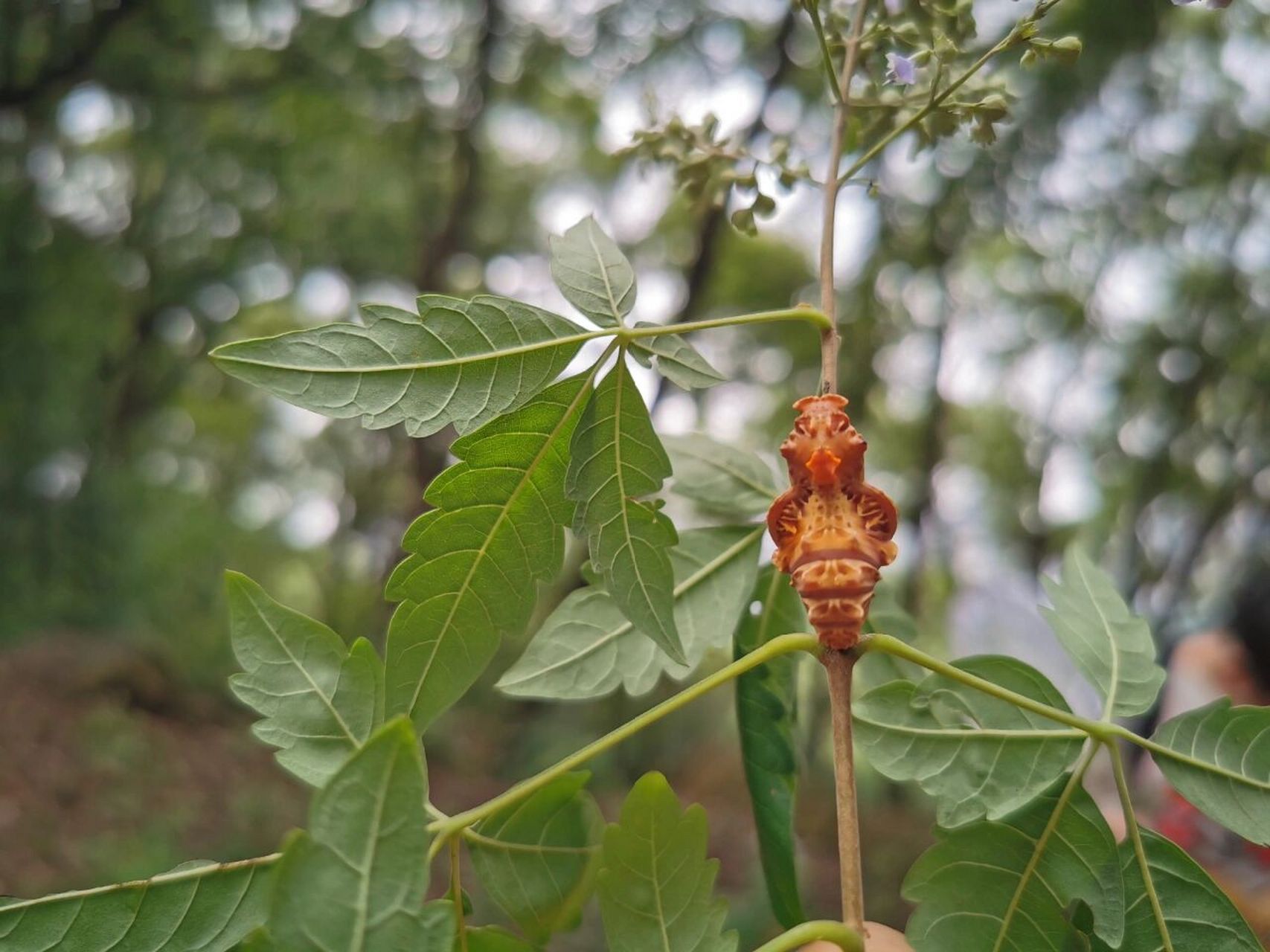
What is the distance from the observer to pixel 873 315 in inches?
127

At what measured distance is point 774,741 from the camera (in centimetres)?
40

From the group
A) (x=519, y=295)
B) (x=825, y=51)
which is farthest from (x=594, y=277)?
(x=519, y=295)

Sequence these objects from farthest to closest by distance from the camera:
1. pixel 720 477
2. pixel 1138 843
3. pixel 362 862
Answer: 1. pixel 720 477
2. pixel 1138 843
3. pixel 362 862

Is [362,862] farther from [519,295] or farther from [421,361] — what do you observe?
[519,295]

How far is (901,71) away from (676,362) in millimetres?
153

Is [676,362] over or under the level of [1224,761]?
over

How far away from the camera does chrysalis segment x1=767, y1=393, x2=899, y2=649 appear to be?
0.28 metres

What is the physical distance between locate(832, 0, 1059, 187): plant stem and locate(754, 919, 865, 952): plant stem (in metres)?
0.24

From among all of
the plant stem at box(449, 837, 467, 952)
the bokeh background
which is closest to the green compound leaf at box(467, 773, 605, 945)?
the plant stem at box(449, 837, 467, 952)

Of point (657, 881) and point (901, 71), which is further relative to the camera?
point (901, 71)

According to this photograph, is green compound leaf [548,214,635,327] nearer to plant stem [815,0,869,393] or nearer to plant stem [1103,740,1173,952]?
plant stem [815,0,869,393]

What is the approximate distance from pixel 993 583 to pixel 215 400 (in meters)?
4.01

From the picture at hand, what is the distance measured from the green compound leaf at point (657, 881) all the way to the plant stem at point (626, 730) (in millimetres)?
16

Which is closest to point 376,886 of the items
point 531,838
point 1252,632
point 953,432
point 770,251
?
point 531,838
